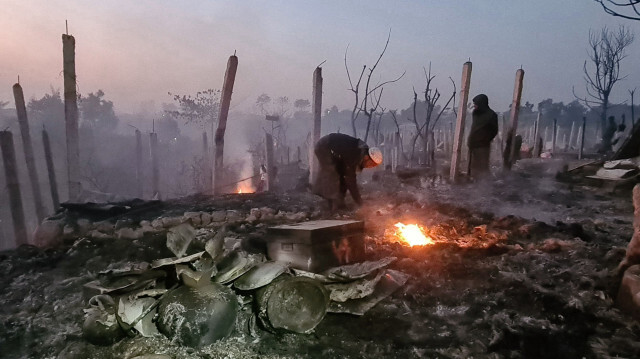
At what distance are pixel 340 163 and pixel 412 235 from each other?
2.21 meters

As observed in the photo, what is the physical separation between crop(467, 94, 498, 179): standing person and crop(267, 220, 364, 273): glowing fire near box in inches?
292

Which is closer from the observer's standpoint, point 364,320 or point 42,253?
point 364,320

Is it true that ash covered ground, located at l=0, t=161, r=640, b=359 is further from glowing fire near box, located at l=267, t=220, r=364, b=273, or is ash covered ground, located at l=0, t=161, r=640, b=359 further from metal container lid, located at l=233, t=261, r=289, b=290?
glowing fire near box, located at l=267, t=220, r=364, b=273

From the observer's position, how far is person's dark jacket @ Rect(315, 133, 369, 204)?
6785 millimetres

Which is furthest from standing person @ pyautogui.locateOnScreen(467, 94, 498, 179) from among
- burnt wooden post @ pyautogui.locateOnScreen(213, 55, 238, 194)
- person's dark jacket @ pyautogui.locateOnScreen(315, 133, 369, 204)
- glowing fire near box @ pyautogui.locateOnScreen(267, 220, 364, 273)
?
glowing fire near box @ pyautogui.locateOnScreen(267, 220, 364, 273)

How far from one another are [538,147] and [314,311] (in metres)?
18.3

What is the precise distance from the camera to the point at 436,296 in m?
3.50

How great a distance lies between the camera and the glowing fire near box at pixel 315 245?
3660 millimetres

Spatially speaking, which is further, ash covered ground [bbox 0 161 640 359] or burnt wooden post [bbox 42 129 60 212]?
burnt wooden post [bbox 42 129 60 212]

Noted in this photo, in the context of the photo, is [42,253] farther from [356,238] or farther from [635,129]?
[635,129]

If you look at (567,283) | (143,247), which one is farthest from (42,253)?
(567,283)

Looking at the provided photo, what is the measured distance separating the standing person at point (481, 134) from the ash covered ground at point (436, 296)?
11.9 feet

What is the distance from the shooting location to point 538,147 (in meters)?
17.3

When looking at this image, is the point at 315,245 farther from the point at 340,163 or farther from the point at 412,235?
the point at 340,163
